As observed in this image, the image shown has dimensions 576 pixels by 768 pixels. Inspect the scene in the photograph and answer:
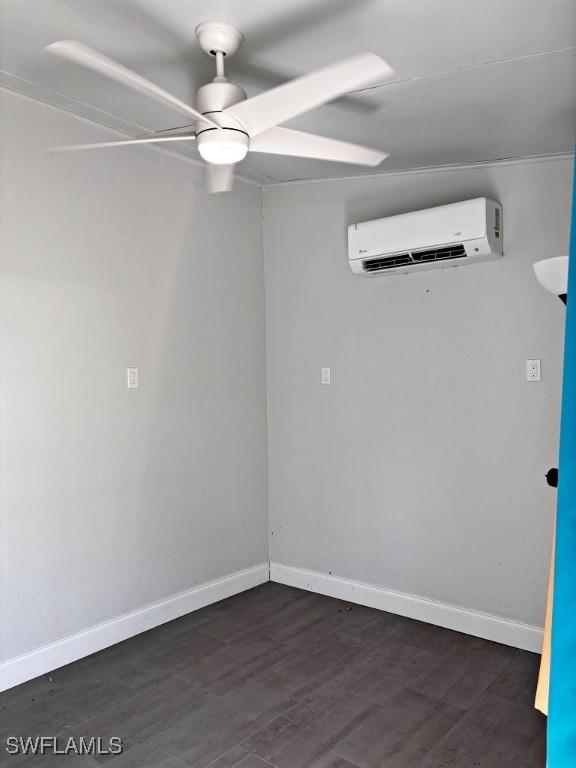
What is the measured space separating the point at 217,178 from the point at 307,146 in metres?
1.41

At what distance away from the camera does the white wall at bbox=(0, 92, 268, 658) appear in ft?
8.39

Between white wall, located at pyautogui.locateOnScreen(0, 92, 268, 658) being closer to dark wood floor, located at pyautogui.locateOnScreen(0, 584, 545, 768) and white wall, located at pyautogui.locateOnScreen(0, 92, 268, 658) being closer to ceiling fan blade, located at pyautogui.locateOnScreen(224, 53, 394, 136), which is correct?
dark wood floor, located at pyautogui.locateOnScreen(0, 584, 545, 768)

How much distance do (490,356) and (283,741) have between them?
1.91m

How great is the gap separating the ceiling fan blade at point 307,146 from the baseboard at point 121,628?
2228 millimetres

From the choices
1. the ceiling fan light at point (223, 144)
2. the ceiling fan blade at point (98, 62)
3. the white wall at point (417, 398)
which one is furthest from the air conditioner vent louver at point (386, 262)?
the ceiling fan blade at point (98, 62)

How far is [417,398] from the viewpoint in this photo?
3205 mm

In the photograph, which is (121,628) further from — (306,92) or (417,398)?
(306,92)

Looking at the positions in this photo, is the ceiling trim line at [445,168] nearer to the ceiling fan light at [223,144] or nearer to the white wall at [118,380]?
the white wall at [118,380]

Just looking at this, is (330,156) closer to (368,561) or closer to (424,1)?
(424,1)

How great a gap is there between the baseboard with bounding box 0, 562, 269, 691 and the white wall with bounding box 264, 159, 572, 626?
1.26ft

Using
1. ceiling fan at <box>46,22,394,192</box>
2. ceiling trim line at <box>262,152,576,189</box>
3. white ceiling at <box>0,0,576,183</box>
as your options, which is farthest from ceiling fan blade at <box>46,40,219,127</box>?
ceiling trim line at <box>262,152,576,189</box>

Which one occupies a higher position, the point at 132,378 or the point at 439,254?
the point at 439,254

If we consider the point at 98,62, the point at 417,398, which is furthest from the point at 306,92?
the point at 417,398

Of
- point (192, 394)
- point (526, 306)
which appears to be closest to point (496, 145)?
point (526, 306)
